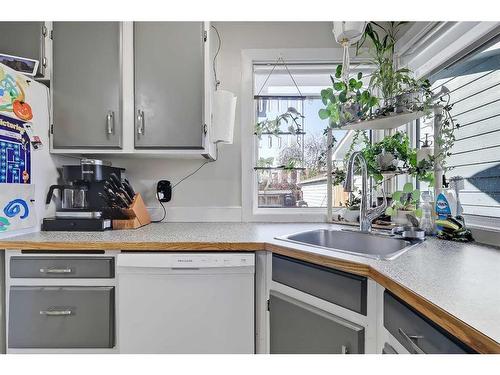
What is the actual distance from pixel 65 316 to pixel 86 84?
1285mm

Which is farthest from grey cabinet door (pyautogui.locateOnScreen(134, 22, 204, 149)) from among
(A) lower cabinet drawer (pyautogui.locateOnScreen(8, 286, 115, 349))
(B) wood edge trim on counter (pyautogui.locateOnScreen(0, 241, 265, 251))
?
(A) lower cabinet drawer (pyautogui.locateOnScreen(8, 286, 115, 349))

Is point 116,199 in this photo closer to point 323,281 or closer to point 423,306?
point 323,281

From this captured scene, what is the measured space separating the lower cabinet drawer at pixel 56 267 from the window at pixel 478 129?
1.85 meters

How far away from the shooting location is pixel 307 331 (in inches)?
43.7

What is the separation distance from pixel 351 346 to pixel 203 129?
52.0 inches

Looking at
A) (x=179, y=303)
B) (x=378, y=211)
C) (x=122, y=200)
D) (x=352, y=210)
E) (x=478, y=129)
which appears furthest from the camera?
(x=352, y=210)

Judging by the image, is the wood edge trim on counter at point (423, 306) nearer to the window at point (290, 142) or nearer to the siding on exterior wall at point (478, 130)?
the siding on exterior wall at point (478, 130)

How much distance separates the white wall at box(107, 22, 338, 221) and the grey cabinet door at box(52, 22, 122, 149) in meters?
0.37

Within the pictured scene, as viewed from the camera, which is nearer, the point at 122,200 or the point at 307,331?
the point at 307,331

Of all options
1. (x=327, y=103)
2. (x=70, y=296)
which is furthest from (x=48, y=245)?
(x=327, y=103)

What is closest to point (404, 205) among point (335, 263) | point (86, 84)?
point (335, 263)

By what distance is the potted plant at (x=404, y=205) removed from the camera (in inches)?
60.2

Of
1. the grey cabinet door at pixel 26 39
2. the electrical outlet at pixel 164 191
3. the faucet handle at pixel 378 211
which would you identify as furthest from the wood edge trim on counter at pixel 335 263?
the grey cabinet door at pixel 26 39

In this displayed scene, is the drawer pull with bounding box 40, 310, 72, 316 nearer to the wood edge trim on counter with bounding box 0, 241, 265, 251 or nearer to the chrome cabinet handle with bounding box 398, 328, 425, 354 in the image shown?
the wood edge trim on counter with bounding box 0, 241, 265, 251
